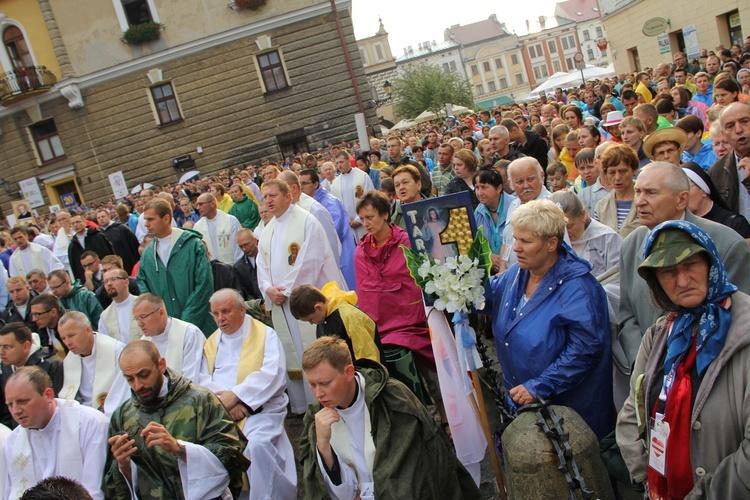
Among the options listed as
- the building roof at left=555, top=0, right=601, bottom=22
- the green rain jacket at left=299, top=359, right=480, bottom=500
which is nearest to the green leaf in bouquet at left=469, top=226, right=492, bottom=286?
the green rain jacket at left=299, top=359, right=480, bottom=500

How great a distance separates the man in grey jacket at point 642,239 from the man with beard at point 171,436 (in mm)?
2593

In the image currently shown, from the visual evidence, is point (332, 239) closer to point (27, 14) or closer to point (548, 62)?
point (27, 14)

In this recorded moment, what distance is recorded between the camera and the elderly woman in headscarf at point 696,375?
2.32 meters

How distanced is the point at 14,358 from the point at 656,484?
5559mm

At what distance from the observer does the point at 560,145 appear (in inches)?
326

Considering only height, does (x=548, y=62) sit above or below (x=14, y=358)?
above

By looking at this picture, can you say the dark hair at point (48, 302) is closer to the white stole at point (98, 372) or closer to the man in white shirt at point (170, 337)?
the white stole at point (98, 372)

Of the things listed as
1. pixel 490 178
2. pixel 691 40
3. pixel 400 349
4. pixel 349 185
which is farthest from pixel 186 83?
pixel 400 349

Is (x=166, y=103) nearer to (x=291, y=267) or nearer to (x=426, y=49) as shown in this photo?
(x=291, y=267)

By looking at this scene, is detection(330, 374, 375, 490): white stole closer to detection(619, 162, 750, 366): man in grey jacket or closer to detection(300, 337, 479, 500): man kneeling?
detection(300, 337, 479, 500): man kneeling

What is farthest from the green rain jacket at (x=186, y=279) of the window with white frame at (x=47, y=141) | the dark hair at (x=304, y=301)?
the window with white frame at (x=47, y=141)

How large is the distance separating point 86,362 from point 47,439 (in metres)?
1.34

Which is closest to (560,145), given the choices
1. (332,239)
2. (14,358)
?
(332,239)

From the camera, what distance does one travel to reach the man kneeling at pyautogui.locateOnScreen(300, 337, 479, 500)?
358 centimetres
